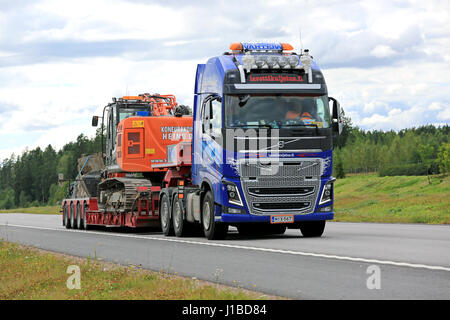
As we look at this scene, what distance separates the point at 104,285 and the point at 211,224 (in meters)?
8.80

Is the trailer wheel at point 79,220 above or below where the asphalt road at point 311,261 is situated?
above

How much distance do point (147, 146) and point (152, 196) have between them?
199 centimetres

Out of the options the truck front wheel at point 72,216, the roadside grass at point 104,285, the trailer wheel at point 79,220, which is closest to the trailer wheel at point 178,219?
the roadside grass at point 104,285

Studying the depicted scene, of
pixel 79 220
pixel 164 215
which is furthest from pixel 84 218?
pixel 164 215

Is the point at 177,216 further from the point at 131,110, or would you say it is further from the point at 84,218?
the point at 84,218

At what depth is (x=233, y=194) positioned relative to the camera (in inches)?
714

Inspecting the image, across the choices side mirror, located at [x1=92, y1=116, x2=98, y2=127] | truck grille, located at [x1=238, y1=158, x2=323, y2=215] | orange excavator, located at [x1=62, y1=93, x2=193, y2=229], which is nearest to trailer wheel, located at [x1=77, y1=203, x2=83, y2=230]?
orange excavator, located at [x1=62, y1=93, x2=193, y2=229]

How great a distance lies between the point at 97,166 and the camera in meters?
33.6

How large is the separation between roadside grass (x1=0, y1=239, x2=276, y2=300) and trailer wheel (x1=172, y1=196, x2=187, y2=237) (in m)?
7.07

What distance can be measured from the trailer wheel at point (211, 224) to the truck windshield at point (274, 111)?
2199 millimetres

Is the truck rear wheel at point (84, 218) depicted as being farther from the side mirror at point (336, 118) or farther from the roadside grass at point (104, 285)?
the roadside grass at point (104, 285)

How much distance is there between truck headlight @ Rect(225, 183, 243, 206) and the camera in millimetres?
18094

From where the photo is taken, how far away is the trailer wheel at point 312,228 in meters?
19.8
